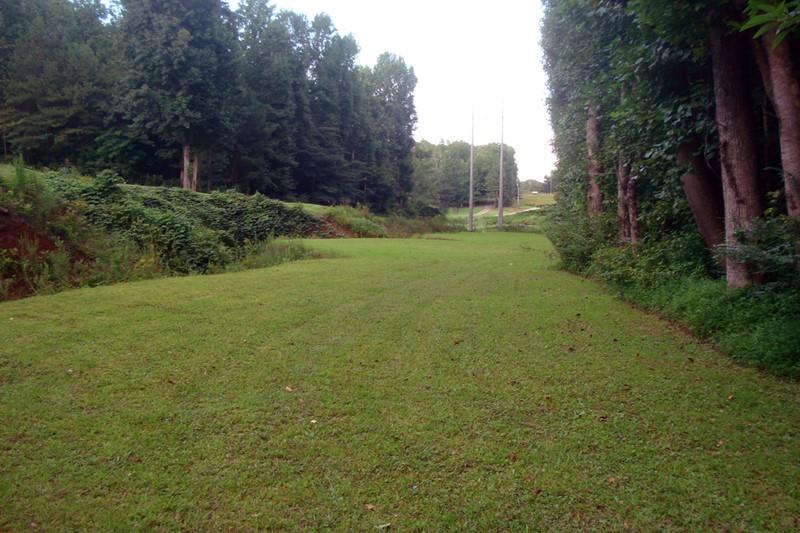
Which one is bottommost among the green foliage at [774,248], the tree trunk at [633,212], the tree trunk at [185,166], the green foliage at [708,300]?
the green foliage at [708,300]

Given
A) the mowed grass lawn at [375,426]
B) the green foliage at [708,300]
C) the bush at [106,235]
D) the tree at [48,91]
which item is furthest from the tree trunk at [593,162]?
the tree at [48,91]

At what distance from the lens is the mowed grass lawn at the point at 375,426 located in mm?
2494

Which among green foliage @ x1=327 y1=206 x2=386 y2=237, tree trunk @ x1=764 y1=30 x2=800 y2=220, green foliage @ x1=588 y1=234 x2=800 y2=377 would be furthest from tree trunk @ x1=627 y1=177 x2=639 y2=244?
green foliage @ x1=327 y1=206 x2=386 y2=237

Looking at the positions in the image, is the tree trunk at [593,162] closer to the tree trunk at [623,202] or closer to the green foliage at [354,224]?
the tree trunk at [623,202]

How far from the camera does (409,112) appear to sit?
60875 mm

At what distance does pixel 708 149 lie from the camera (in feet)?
21.4

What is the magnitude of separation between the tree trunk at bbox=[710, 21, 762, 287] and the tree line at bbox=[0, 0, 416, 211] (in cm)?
2536

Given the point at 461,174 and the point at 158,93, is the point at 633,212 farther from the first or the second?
the point at 461,174

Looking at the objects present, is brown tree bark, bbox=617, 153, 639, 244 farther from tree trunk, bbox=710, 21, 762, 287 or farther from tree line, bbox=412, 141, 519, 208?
tree line, bbox=412, 141, 519, 208

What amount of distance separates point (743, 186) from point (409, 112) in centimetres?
5804

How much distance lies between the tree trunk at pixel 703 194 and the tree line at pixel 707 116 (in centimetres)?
1

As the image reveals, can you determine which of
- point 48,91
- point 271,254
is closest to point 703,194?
point 271,254

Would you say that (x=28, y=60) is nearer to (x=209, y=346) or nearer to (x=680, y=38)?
(x=209, y=346)

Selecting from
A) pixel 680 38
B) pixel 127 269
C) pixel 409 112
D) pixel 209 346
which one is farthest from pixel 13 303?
pixel 409 112
